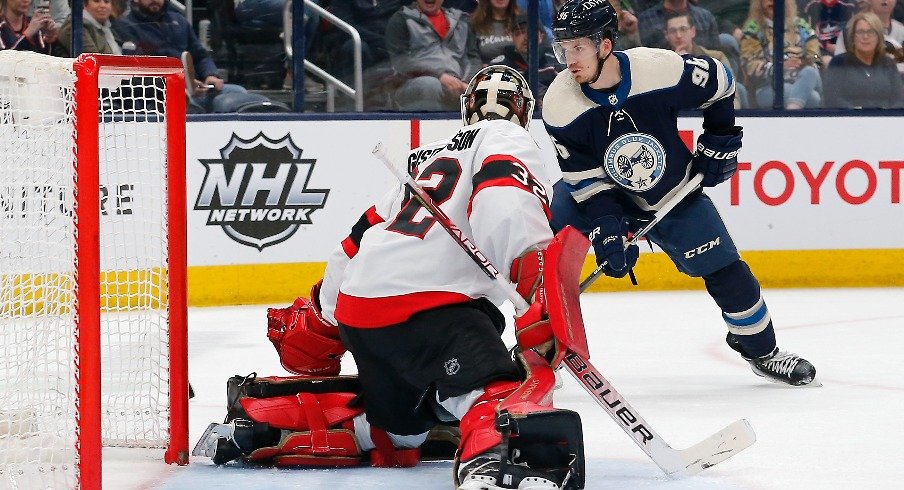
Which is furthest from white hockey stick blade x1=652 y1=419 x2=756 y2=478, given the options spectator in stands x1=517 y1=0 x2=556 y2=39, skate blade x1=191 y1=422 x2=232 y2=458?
spectator in stands x1=517 y1=0 x2=556 y2=39

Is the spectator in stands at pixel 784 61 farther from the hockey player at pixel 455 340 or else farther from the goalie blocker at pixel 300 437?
the goalie blocker at pixel 300 437

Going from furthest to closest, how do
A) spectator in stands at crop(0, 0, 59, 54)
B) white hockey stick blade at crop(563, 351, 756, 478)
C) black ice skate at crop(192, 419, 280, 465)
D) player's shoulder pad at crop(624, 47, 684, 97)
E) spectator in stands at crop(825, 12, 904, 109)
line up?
spectator in stands at crop(825, 12, 904, 109)
spectator in stands at crop(0, 0, 59, 54)
player's shoulder pad at crop(624, 47, 684, 97)
black ice skate at crop(192, 419, 280, 465)
white hockey stick blade at crop(563, 351, 756, 478)

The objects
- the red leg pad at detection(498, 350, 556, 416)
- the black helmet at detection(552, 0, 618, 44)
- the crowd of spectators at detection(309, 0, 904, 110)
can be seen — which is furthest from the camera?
the crowd of spectators at detection(309, 0, 904, 110)

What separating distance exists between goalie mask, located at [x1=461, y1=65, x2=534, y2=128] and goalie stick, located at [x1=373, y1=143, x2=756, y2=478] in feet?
0.77

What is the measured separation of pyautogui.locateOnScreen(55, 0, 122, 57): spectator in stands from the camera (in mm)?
5492

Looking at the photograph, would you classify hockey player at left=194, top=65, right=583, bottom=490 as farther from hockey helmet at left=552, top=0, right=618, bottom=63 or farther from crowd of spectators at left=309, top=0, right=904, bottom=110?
crowd of spectators at left=309, top=0, right=904, bottom=110

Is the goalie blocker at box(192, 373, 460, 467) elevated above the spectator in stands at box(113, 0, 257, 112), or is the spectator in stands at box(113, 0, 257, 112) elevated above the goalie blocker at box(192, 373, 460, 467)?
the spectator in stands at box(113, 0, 257, 112)

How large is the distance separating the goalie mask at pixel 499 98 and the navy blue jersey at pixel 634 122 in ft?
3.22

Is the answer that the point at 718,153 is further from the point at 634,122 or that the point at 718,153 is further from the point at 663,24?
the point at 663,24

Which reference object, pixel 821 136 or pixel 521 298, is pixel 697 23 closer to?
pixel 821 136

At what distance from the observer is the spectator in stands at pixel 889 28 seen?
652 centimetres

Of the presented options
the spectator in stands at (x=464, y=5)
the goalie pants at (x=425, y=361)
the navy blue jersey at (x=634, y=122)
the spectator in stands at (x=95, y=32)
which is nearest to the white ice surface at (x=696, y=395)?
the goalie pants at (x=425, y=361)

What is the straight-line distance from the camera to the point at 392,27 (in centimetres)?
611

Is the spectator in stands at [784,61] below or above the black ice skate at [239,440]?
above
